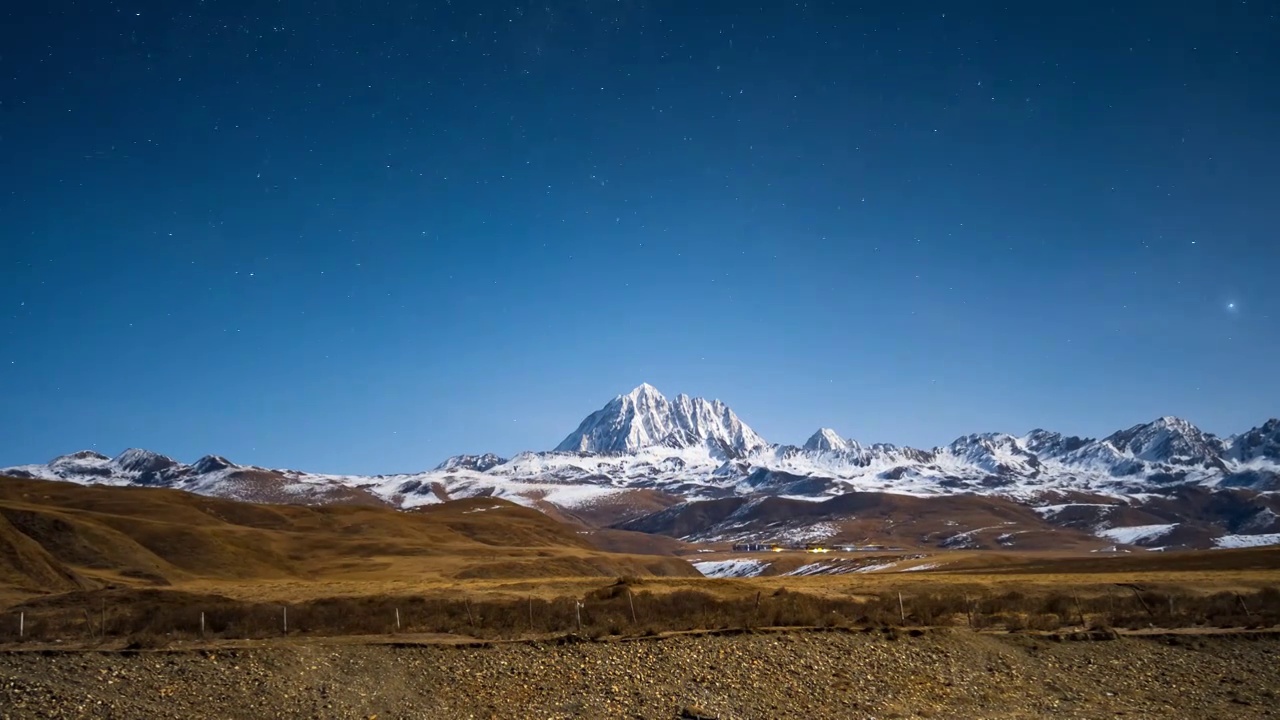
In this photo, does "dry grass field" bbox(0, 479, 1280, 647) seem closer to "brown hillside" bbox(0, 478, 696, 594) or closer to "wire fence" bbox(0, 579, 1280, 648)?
"wire fence" bbox(0, 579, 1280, 648)

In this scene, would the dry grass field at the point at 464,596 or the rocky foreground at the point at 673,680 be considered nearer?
the rocky foreground at the point at 673,680

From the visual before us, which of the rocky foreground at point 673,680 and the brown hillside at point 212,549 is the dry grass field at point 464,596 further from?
the rocky foreground at point 673,680

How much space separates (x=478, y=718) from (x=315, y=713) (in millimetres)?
6335

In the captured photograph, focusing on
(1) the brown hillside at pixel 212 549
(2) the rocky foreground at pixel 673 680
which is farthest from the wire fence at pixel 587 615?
(1) the brown hillside at pixel 212 549

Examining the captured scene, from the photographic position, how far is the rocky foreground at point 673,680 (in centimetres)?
3322

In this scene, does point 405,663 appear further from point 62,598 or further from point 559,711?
point 62,598

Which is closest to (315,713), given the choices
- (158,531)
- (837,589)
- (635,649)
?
(635,649)

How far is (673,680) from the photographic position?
3731 cm

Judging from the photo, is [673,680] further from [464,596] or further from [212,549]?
[212,549]

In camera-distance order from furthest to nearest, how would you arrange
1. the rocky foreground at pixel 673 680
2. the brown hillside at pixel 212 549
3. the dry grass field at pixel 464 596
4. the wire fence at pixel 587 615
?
the brown hillside at pixel 212 549, the dry grass field at pixel 464 596, the wire fence at pixel 587 615, the rocky foreground at pixel 673 680

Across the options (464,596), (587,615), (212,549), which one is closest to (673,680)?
(587,615)

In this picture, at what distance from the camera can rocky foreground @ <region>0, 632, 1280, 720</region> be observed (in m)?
33.2

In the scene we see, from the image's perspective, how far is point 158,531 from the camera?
414 ft

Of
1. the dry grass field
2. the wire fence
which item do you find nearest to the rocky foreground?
the wire fence
